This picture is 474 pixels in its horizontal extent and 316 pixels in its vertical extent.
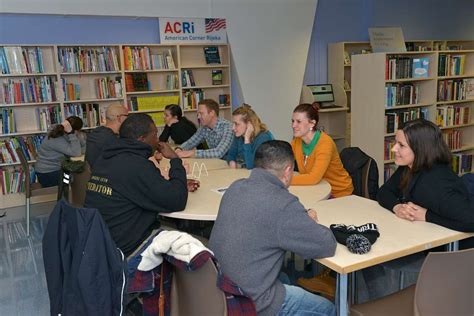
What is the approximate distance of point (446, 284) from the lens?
164cm

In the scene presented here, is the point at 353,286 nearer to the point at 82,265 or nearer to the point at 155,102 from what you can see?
the point at 82,265

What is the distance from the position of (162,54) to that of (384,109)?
11.0 feet

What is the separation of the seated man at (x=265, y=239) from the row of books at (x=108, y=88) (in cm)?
486

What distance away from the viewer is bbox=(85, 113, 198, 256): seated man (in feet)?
7.86

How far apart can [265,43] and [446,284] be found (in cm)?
578

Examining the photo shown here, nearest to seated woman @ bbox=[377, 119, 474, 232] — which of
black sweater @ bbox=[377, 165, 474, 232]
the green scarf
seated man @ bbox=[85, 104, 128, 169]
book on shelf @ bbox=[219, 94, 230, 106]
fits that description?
black sweater @ bbox=[377, 165, 474, 232]

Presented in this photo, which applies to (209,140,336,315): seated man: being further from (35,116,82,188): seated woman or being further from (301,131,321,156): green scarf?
(35,116,82,188): seated woman

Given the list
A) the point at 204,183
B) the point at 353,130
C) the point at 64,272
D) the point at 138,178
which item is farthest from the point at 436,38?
the point at 64,272

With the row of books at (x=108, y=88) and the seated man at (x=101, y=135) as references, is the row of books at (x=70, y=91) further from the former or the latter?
the seated man at (x=101, y=135)

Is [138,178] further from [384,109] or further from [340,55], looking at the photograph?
[340,55]

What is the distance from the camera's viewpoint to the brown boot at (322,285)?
9.20ft

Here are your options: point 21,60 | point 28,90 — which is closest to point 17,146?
point 28,90

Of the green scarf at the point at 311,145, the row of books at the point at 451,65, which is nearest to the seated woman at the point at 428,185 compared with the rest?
the green scarf at the point at 311,145

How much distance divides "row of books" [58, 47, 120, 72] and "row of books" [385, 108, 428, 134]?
3791mm
